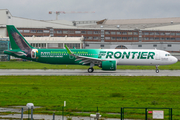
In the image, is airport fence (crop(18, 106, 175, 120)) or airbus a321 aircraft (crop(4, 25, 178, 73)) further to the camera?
airbus a321 aircraft (crop(4, 25, 178, 73))

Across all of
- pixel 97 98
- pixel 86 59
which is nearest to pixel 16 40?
pixel 86 59

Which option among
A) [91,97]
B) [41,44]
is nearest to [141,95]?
[91,97]

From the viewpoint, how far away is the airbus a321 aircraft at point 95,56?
47.7m

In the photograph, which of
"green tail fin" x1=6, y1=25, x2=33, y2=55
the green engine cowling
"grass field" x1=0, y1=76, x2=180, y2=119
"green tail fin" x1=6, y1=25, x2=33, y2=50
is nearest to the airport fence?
"grass field" x1=0, y1=76, x2=180, y2=119

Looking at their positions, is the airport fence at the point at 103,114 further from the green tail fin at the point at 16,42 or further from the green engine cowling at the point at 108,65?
the green tail fin at the point at 16,42

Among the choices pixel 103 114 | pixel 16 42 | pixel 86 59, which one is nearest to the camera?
pixel 103 114

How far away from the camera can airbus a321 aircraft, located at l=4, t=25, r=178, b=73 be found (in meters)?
47.7

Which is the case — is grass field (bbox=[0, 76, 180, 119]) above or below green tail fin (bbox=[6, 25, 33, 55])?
below

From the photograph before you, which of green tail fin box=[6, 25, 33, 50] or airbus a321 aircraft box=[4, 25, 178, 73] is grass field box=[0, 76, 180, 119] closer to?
airbus a321 aircraft box=[4, 25, 178, 73]

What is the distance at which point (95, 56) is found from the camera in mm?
48719

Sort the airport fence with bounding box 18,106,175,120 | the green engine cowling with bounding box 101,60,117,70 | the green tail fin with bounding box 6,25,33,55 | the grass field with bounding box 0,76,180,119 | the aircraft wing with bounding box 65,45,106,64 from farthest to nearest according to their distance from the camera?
1. the green tail fin with bounding box 6,25,33,55
2. the aircraft wing with bounding box 65,45,106,64
3. the green engine cowling with bounding box 101,60,117,70
4. the grass field with bounding box 0,76,180,119
5. the airport fence with bounding box 18,106,175,120

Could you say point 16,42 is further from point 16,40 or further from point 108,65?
point 108,65

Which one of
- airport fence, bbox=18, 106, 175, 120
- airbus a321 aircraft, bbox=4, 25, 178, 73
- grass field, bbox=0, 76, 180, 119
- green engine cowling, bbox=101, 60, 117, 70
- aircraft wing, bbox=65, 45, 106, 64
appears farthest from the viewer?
airbus a321 aircraft, bbox=4, 25, 178, 73

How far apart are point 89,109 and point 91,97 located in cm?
522
